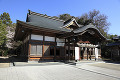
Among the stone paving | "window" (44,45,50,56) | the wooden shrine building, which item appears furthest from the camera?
"window" (44,45,50,56)

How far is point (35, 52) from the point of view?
11023 millimetres

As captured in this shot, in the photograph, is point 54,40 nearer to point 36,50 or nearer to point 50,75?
point 36,50

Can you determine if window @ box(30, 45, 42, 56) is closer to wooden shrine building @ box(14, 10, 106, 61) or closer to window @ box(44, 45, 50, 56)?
wooden shrine building @ box(14, 10, 106, 61)

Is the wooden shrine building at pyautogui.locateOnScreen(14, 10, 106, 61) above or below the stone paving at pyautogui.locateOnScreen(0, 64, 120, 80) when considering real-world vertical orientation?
above

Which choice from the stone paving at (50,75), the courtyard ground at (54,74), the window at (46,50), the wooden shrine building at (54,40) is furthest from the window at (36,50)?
the stone paving at (50,75)

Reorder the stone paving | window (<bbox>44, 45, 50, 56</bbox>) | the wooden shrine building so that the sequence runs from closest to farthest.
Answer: the stone paving, the wooden shrine building, window (<bbox>44, 45, 50, 56</bbox>)

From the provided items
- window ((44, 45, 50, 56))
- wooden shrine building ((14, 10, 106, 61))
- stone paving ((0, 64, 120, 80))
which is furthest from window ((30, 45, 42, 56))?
stone paving ((0, 64, 120, 80))

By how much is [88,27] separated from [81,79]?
8.42 m

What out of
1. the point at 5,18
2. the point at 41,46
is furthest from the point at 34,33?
the point at 5,18

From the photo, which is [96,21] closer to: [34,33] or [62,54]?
[62,54]

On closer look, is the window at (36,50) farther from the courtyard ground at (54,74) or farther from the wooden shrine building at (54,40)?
the courtyard ground at (54,74)

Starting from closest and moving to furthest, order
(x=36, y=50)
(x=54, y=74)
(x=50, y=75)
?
(x=50, y=75) < (x=54, y=74) < (x=36, y=50)

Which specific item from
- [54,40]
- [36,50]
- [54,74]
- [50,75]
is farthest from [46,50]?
[50,75]

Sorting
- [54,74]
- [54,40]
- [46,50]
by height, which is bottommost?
[54,74]
